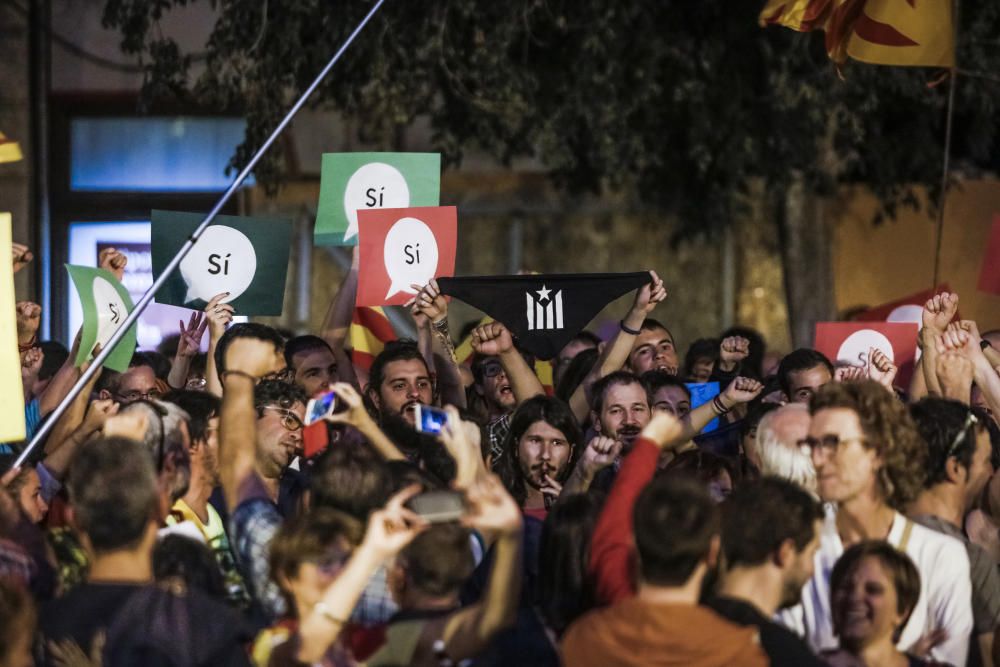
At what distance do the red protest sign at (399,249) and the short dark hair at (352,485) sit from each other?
281 centimetres

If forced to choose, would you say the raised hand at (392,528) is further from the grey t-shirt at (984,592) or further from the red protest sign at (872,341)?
the red protest sign at (872,341)

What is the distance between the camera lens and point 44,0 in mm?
13844

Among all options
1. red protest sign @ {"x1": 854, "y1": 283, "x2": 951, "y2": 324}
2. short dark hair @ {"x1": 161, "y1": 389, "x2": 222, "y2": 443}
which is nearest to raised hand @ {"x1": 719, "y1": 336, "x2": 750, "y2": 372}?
red protest sign @ {"x1": 854, "y1": 283, "x2": 951, "y2": 324}

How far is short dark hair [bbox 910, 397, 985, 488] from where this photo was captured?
5.51 m

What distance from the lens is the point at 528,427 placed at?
6637 millimetres

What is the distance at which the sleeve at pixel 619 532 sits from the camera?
15.0 feet

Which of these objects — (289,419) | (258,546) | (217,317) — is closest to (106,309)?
(217,317)

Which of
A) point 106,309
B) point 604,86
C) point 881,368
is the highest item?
point 604,86

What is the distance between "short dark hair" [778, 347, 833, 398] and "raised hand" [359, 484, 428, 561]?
3.38 m

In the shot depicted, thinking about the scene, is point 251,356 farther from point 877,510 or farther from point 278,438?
point 877,510

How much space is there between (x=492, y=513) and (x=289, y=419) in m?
2.31

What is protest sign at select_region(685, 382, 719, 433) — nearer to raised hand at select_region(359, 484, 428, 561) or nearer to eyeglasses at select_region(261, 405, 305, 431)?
eyeglasses at select_region(261, 405, 305, 431)

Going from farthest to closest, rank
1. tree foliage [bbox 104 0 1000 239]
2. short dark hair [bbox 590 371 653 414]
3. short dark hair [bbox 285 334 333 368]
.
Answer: tree foliage [bbox 104 0 1000 239] → short dark hair [bbox 285 334 333 368] → short dark hair [bbox 590 371 653 414]

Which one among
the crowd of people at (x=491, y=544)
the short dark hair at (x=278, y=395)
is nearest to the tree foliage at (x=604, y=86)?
the short dark hair at (x=278, y=395)
